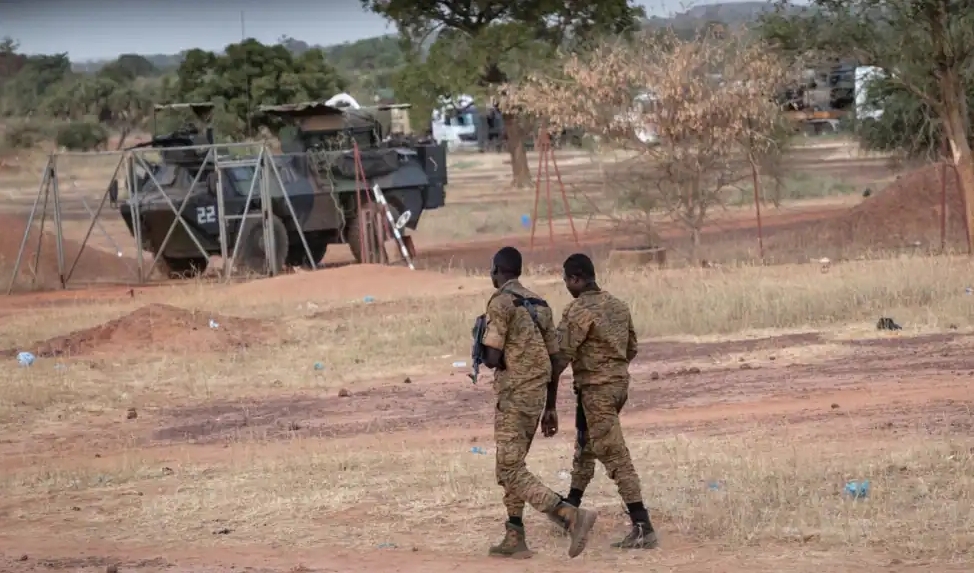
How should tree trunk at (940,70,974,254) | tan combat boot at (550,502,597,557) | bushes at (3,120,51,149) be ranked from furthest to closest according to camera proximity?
bushes at (3,120,51,149)
tree trunk at (940,70,974,254)
tan combat boot at (550,502,597,557)

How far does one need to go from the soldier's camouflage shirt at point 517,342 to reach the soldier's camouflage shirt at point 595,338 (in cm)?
13

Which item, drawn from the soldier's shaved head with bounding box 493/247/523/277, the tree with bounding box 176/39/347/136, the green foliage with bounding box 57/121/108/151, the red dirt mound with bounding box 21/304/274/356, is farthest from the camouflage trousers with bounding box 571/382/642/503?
the green foliage with bounding box 57/121/108/151

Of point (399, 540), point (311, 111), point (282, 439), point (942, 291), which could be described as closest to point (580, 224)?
point (311, 111)

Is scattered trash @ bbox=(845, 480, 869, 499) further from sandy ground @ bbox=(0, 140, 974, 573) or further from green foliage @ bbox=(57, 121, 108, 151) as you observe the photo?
green foliage @ bbox=(57, 121, 108, 151)

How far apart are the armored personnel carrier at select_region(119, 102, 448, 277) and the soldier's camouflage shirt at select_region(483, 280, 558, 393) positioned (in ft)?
52.4

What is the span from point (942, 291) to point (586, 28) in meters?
24.6

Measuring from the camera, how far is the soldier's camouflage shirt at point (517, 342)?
22.5 ft

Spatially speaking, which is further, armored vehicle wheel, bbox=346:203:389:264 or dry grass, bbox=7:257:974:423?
armored vehicle wheel, bbox=346:203:389:264

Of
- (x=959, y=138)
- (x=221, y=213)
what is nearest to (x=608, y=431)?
(x=959, y=138)

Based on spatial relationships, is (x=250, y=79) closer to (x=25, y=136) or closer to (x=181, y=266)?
(x=25, y=136)

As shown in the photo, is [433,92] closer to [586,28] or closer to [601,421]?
[586,28]

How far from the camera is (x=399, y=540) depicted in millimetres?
7637

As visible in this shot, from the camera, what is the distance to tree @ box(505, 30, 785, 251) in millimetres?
20859

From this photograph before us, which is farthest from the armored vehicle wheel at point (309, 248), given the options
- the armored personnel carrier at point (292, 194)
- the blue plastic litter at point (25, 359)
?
the blue plastic litter at point (25, 359)
